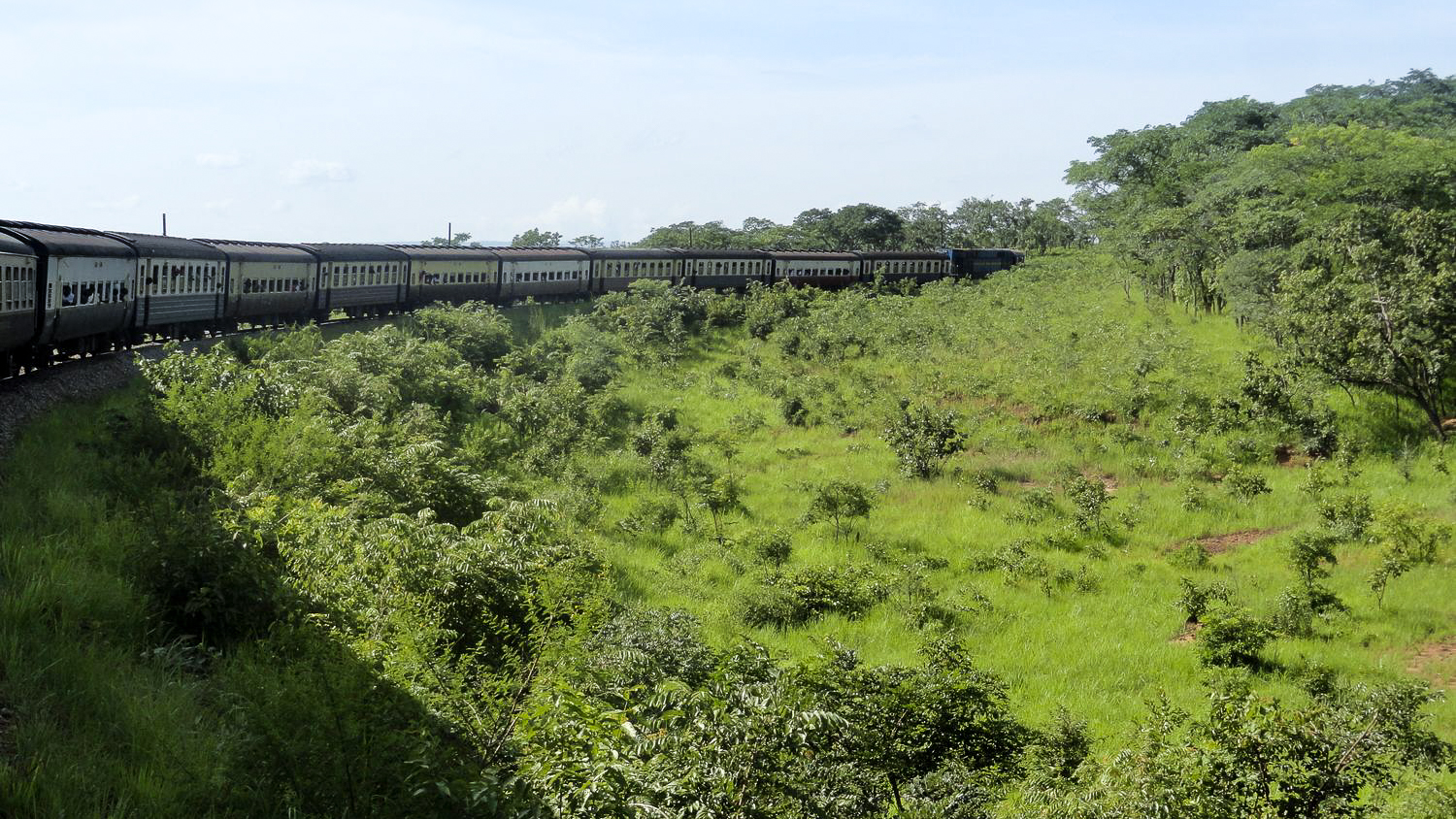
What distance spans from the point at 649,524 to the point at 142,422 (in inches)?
396

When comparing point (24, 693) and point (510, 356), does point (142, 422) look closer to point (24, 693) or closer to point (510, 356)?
point (24, 693)

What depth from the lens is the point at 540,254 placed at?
1895 inches

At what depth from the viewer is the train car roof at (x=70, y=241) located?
64.8 ft

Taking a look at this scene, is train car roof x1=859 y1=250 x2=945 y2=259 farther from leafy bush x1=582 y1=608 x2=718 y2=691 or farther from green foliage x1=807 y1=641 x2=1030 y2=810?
green foliage x1=807 y1=641 x2=1030 y2=810

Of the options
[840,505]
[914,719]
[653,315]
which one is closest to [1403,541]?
[840,505]

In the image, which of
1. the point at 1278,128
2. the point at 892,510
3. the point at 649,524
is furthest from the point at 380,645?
the point at 1278,128

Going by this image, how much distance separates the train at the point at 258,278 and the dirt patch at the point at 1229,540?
73.2 feet

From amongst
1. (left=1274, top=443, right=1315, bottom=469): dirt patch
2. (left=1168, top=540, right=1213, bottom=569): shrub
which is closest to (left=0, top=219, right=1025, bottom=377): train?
(left=1168, top=540, right=1213, bottom=569): shrub

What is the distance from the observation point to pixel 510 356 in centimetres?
3659

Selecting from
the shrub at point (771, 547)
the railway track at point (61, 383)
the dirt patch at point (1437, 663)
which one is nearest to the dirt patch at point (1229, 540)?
the dirt patch at point (1437, 663)

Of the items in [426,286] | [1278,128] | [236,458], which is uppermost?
[1278,128]

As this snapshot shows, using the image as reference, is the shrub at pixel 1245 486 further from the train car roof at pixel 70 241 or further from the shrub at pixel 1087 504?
the train car roof at pixel 70 241

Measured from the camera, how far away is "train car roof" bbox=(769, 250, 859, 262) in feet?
200

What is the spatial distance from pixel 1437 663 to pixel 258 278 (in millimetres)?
28889
